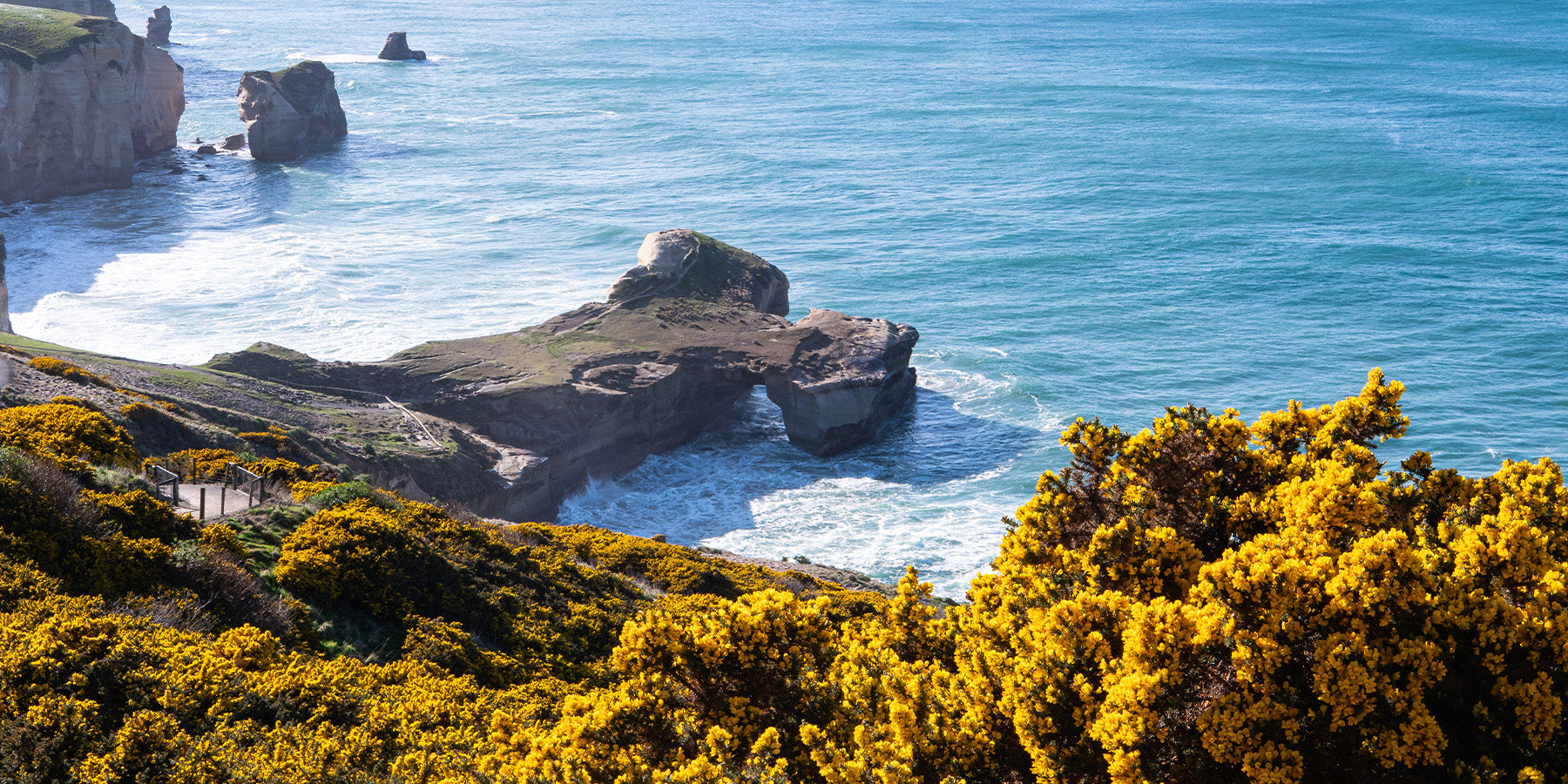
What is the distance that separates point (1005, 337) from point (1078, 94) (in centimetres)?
6528

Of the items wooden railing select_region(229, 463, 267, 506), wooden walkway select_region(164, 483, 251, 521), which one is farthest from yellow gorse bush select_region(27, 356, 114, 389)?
wooden walkway select_region(164, 483, 251, 521)

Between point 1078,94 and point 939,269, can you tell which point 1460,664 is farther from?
point 1078,94

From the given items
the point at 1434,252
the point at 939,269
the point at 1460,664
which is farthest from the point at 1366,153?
the point at 1460,664

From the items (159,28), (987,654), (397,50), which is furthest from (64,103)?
(159,28)

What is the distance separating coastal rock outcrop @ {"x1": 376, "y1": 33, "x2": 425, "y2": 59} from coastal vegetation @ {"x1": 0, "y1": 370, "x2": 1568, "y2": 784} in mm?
142756

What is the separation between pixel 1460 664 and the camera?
8.26 meters

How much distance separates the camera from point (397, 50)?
143 metres

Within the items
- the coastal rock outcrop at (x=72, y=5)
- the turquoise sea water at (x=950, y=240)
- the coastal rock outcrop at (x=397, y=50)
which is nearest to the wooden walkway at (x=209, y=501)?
the turquoise sea water at (x=950, y=240)

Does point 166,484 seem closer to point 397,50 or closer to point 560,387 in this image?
point 560,387

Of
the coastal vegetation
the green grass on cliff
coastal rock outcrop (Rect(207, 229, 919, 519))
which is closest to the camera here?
the coastal vegetation

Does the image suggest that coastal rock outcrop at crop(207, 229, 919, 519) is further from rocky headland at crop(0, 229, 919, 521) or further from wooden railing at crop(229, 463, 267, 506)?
wooden railing at crop(229, 463, 267, 506)

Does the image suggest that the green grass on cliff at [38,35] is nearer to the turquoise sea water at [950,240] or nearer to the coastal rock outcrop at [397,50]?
the turquoise sea water at [950,240]

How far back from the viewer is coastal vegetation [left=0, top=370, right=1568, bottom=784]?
8086 millimetres

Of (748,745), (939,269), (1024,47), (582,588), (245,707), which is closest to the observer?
(748,745)
